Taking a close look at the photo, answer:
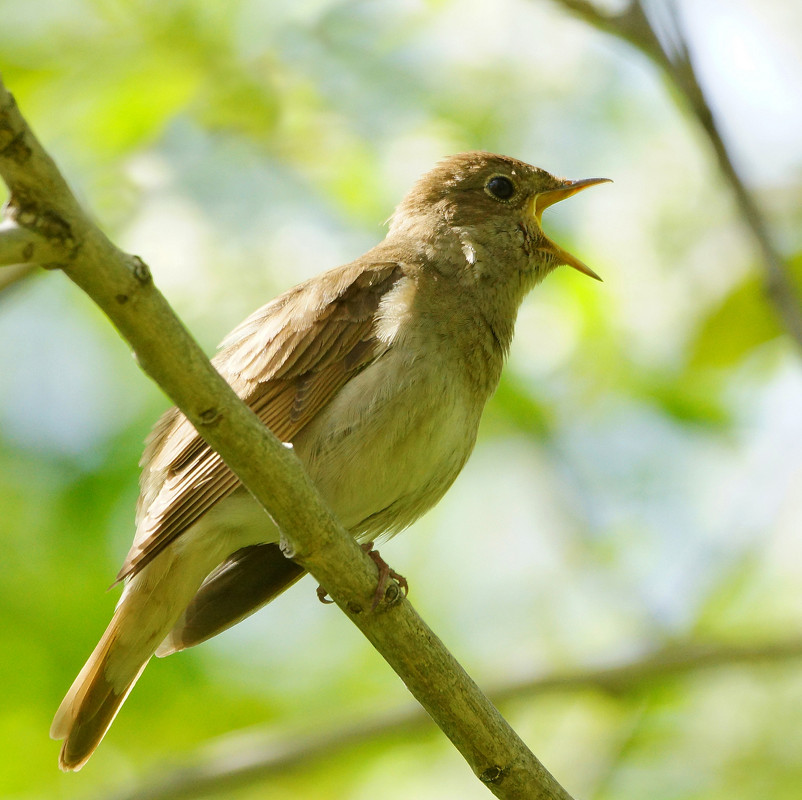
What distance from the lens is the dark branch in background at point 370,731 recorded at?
18.0ft

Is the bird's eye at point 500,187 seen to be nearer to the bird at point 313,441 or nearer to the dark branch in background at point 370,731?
the bird at point 313,441

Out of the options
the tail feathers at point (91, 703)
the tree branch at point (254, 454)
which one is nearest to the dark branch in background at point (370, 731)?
the tail feathers at point (91, 703)

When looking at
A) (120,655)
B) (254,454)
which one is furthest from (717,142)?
(120,655)

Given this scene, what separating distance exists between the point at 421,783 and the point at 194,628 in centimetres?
363

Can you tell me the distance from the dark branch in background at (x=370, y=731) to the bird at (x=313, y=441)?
0.81m

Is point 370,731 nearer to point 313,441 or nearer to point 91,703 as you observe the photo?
point 91,703

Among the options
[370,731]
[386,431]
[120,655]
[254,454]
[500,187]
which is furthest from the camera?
[500,187]

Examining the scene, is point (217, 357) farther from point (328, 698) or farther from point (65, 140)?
point (328, 698)

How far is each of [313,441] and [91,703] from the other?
149 centimetres

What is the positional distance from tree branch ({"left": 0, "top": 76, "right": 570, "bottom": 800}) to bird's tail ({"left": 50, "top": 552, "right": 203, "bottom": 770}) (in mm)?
1193

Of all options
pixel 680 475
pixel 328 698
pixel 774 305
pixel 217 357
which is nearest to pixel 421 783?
pixel 328 698

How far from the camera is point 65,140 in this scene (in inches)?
266

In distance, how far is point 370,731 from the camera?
18.8ft

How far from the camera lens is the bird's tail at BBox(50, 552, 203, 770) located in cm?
465
